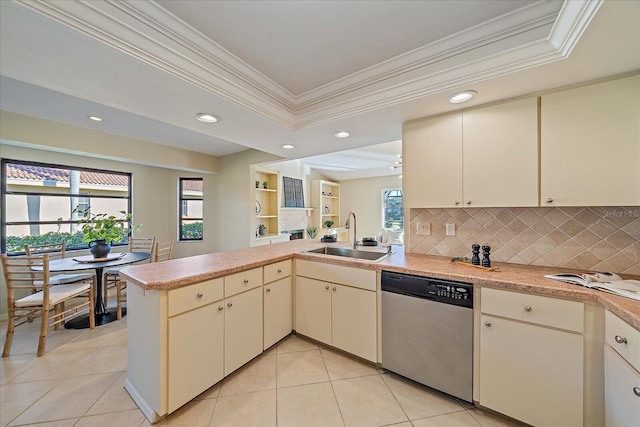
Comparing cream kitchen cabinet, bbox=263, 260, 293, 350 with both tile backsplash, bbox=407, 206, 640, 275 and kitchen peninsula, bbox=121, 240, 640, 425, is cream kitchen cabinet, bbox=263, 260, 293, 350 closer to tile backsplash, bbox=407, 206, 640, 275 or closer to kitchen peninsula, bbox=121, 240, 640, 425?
kitchen peninsula, bbox=121, 240, 640, 425

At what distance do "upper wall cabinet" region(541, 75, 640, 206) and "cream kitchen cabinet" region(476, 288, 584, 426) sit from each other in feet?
2.34

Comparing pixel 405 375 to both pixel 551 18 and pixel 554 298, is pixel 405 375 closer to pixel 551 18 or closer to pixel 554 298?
pixel 554 298

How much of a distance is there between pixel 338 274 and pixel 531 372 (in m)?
1.35

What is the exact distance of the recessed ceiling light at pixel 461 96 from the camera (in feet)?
5.22

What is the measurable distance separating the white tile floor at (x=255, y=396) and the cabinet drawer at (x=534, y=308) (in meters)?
0.72

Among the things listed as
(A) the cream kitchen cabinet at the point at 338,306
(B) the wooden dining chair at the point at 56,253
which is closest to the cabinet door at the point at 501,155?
(A) the cream kitchen cabinet at the point at 338,306

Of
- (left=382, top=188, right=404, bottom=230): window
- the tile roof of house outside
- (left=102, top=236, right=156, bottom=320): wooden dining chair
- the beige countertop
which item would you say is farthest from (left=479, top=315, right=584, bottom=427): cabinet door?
(left=382, top=188, right=404, bottom=230): window

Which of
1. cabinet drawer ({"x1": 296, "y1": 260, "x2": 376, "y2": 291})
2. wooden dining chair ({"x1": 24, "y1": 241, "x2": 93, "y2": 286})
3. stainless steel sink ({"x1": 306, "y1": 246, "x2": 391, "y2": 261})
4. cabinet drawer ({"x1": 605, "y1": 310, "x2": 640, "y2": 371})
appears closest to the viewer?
cabinet drawer ({"x1": 605, "y1": 310, "x2": 640, "y2": 371})

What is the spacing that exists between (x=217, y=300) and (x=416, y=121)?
7.21ft

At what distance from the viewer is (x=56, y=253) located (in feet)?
10.5

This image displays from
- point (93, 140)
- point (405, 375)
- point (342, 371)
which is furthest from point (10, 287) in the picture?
point (405, 375)

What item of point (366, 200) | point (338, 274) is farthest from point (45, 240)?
point (366, 200)

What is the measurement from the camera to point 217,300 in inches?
66.8

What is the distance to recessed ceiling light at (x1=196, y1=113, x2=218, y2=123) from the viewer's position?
6.56ft
